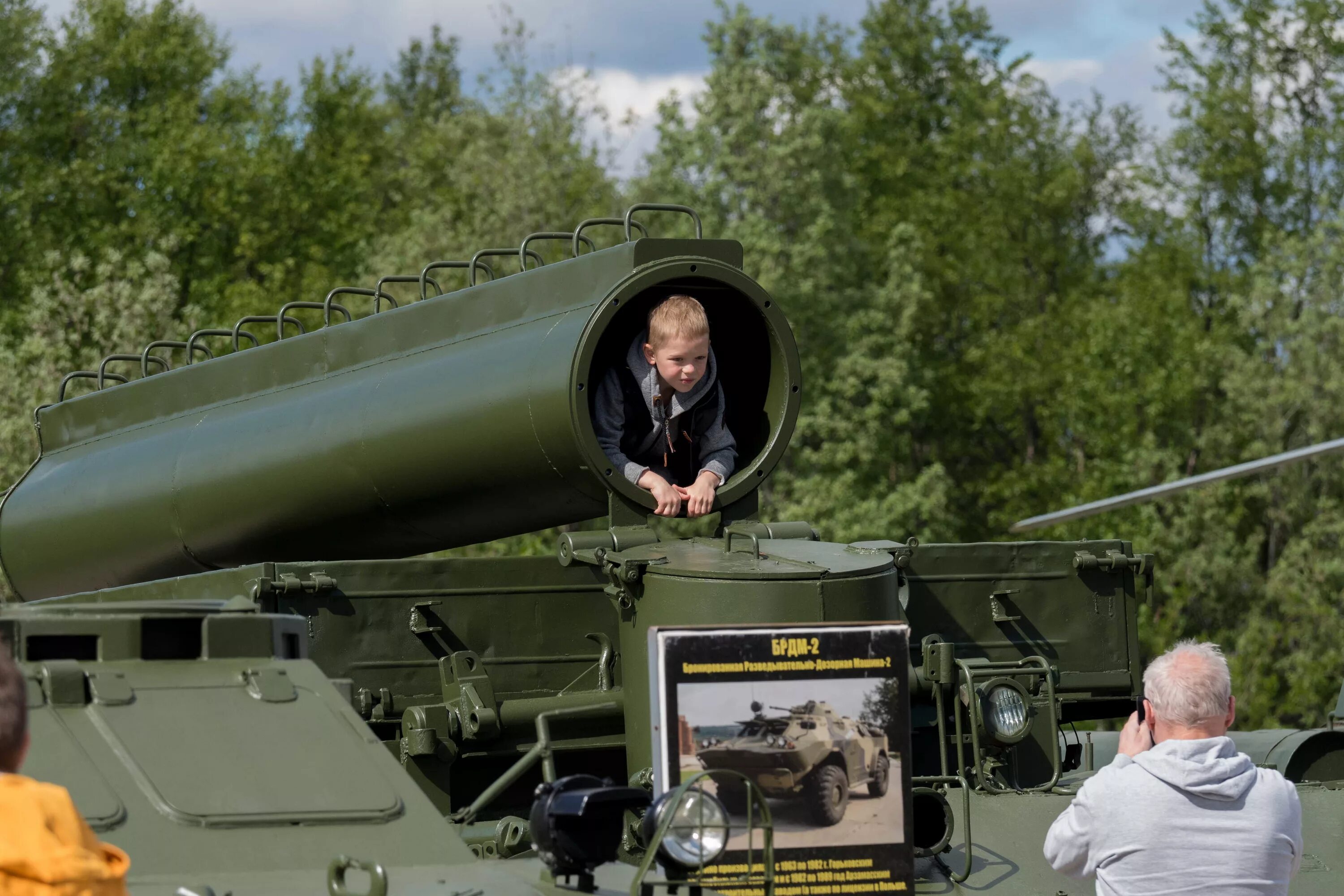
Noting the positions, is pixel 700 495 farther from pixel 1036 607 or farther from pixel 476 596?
pixel 1036 607

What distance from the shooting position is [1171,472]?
30.1 metres

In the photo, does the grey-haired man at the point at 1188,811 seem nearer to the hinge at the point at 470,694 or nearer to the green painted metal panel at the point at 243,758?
the green painted metal panel at the point at 243,758

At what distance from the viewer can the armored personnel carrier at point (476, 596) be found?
4.71 meters

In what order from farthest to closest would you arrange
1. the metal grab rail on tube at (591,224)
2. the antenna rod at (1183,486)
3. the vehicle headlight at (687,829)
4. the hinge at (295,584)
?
the antenna rod at (1183,486) → the metal grab rail on tube at (591,224) → the hinge at (295,584) → the vehicle headlight at (687,829)

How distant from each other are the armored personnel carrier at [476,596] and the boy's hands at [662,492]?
0.07m

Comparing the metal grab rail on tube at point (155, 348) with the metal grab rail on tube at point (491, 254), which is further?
the metal grab rail on tube at point (155, 348)

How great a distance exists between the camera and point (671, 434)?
7.75 m

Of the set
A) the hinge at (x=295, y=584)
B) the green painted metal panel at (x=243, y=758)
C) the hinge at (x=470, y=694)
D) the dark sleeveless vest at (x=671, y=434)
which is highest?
the dark sleeveless vest at (x=671, y=434)

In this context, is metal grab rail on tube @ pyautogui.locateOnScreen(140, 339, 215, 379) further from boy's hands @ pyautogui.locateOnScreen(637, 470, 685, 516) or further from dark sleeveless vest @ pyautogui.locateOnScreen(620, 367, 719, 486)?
boy's hands @ pyautogui.locateOnScreen(637, 470, 685, 516)

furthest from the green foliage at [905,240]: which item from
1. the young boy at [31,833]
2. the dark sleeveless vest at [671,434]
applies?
the young boy at [31,833]

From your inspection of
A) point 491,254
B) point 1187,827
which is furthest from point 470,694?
point 1187,827

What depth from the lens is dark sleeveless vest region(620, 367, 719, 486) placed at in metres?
7.73

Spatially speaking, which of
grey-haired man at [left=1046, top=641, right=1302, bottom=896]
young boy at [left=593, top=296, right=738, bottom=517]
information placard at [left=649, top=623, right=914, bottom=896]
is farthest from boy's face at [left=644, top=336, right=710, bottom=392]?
grey-haired man at [left=1046, top=641, right=1302, bottom=896]

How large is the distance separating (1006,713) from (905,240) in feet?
86.4
